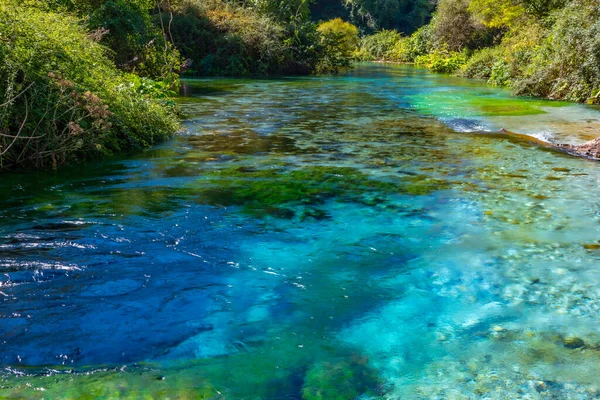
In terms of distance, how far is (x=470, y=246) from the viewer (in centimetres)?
521

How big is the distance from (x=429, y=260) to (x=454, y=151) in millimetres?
5330

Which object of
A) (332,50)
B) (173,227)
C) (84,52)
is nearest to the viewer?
(173,227)

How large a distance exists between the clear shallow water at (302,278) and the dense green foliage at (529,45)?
362 inches

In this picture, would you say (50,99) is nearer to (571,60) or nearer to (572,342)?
(572,342)

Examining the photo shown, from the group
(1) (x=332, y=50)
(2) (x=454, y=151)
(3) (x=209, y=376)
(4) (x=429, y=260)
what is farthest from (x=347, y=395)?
(1) (x=332, y=50)

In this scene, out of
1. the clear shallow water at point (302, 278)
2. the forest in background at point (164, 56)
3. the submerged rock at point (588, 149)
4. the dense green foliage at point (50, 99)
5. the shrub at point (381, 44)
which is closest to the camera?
the clear shallow water at point (302, 278)

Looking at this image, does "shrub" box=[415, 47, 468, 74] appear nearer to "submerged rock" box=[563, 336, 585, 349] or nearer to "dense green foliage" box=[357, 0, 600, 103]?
"dense green foliage" box=[357, 0, 600, 103]

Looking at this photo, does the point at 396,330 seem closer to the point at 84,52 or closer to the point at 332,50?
the point at 84,52

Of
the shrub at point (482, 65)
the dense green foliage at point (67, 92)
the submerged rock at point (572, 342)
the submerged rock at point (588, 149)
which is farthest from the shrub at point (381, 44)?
the submerged rock at point (572, 342)

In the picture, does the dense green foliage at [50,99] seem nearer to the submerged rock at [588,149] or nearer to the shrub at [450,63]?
the submerged rock at [588,149]

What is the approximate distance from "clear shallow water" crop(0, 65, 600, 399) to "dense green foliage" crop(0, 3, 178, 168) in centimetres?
44

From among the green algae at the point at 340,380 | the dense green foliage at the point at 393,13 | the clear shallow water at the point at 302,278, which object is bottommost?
the green algae at the point at 340,380

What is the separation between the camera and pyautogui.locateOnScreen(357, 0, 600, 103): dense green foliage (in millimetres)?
16266

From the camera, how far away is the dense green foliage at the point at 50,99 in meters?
7.21
